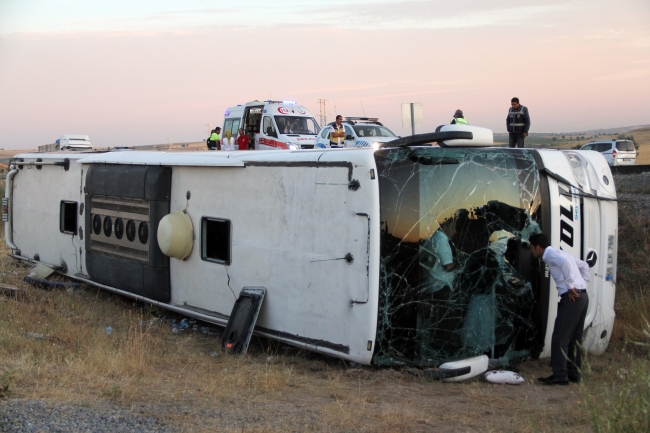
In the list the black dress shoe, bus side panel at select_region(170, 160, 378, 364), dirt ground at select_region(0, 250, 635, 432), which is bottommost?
the black dress shoe

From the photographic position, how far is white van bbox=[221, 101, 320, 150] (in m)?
23.9

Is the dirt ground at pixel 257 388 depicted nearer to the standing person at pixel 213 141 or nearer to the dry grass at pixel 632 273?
the dry grass at pixel 632 273

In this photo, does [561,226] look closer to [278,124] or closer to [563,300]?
[563,300]

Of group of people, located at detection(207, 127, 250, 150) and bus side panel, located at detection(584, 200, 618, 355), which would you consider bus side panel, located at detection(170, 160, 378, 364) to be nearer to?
bus side panel, located at detection(584, 200, 618, 355)

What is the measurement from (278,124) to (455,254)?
1783 cm

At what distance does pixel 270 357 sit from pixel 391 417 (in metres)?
2.33

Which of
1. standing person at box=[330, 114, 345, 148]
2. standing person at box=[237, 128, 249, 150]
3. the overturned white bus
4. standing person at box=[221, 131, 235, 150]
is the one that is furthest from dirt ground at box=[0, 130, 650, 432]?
standing person at box=[221, 131, 235, 150]

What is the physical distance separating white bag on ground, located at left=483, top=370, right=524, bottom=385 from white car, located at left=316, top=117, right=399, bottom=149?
14293 mm

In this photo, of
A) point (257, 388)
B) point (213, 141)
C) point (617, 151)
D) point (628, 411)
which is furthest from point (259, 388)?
point (617, 151)

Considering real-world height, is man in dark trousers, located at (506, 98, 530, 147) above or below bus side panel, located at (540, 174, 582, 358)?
above

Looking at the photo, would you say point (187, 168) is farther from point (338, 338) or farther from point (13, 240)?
point (13, 240)

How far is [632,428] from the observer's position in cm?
425

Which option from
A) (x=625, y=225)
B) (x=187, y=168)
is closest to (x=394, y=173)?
(x=187, y=168)

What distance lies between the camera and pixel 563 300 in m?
6.86
